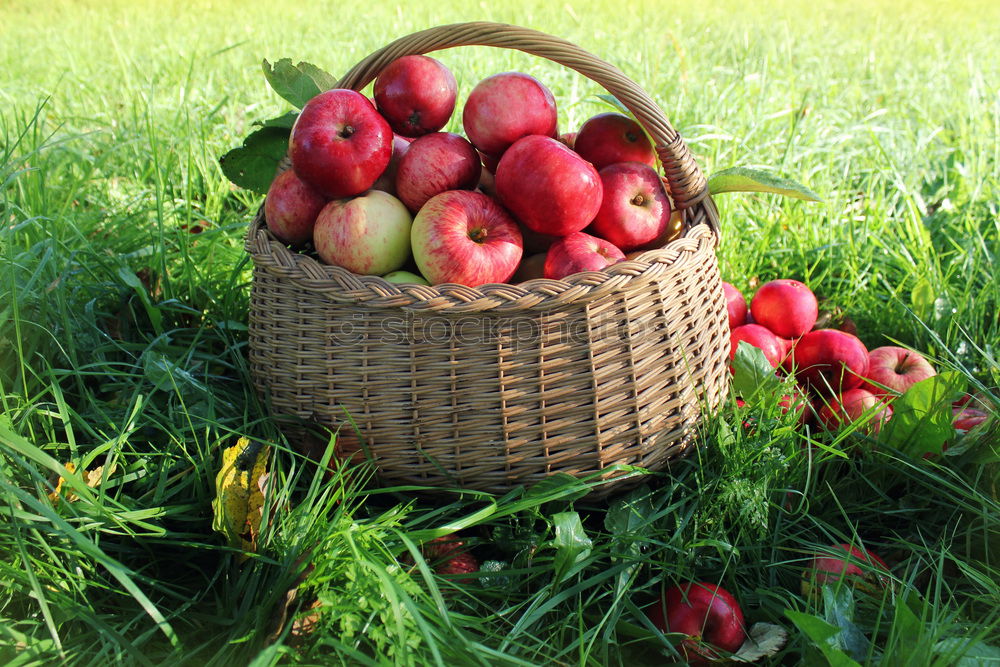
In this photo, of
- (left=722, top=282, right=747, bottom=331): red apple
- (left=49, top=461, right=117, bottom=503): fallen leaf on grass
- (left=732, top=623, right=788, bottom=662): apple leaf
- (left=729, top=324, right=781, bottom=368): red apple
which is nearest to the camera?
(left=732, top=623, right=788, bottom=662): apple leaf

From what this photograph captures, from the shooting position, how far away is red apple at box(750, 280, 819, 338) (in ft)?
6.51

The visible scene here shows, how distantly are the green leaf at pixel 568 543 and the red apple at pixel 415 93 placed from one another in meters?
1.00

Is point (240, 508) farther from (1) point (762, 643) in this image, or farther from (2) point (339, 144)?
(1) point (762, 643)

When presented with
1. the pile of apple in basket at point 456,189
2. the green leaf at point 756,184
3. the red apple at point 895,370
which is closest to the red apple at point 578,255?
the pile of apple in basket at point 456,189

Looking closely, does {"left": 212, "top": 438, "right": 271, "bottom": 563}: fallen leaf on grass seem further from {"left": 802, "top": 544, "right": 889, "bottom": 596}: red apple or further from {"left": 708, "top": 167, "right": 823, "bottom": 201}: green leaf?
{"left": 708, "top": 167, "right": 823, "bottom": 201}: green leaf

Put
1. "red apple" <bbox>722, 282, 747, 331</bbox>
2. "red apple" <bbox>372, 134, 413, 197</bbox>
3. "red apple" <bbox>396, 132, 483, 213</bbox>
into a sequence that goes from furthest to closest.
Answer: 1. "red apple" <bbox>722, 282, 747, 331</bbox>
2. "red apple" <bbox>372, 134, 413, 197</bbox>
3. "red apple" <bbox>396, 132, 483, 213</bbox>

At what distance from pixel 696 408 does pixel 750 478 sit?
Answer: 193 millimetres

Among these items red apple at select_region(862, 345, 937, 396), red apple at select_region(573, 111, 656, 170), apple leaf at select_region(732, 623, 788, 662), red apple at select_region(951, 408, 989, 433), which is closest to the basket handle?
red apple at select_region(573, 111, 656, 170)

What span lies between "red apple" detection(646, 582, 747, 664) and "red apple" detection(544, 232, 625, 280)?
0.66 metres

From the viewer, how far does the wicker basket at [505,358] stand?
4.76ft

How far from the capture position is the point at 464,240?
1.52 metres

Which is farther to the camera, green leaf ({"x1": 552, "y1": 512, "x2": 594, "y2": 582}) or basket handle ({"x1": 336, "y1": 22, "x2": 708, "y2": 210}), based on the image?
basket handle ({"x1": 336, "y1": 22, "x2": 708, "y2": 210})

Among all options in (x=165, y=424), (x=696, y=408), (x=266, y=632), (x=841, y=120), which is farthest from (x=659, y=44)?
(x=266, y=632)

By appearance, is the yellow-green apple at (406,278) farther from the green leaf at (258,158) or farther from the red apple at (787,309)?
the red apple at (787,309)
